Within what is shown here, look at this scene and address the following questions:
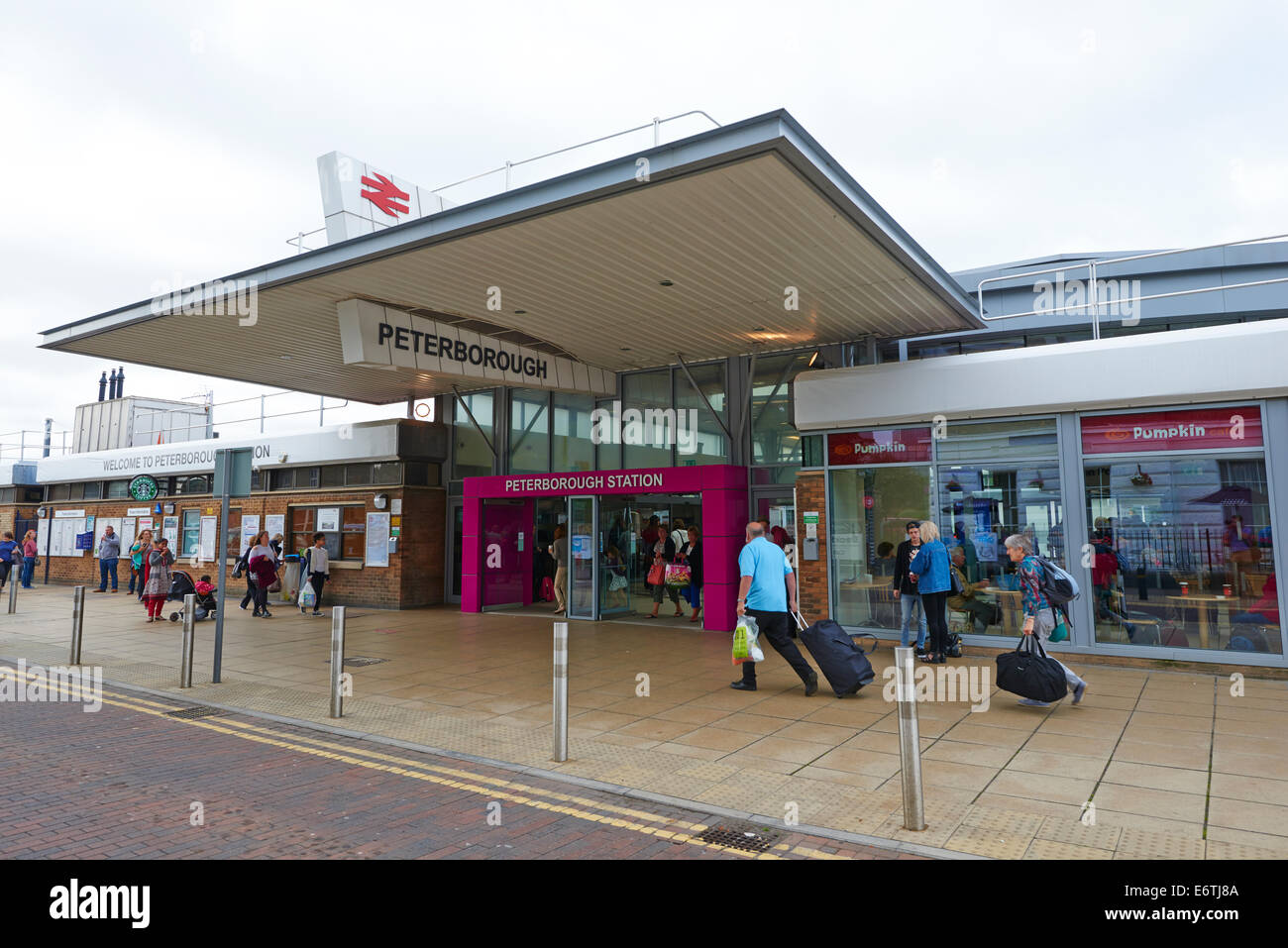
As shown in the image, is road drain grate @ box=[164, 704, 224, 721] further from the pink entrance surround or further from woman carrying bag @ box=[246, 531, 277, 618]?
woman carrying bag @ box=[246, 531, 277, 618]

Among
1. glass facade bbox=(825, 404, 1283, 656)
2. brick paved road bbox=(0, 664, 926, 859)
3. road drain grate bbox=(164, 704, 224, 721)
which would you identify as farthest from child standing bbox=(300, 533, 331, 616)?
glass facade bbox=(825, 404, 1283, 656)

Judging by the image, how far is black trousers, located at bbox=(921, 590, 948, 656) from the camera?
915 centimetres

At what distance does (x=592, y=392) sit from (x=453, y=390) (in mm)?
4101

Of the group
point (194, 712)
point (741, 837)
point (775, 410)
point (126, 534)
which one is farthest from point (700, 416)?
point (126, 534)

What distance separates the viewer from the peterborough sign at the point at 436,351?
9.74 meters

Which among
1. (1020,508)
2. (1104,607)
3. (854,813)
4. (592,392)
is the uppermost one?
(592,392)

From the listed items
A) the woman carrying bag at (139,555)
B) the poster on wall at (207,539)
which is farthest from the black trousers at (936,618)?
the poster on wall at (207,539)

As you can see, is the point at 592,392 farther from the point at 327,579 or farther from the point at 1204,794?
the point at 1204,794

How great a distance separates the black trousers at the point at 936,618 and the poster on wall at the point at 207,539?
18.0 metres

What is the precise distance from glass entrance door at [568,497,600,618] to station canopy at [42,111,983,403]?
93.0 inches

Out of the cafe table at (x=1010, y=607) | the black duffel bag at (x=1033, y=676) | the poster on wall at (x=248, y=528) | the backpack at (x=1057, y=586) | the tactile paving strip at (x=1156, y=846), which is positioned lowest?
the tactile paving strip at (x=1156, y=846)

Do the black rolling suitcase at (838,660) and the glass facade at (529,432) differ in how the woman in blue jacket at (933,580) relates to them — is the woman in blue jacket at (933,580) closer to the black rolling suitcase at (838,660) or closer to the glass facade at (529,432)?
the black rolling suitcase at (838,660)
